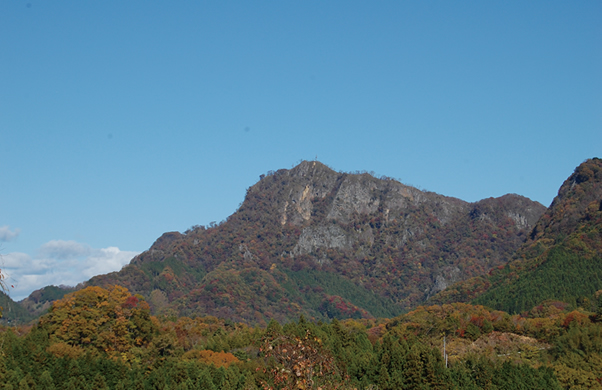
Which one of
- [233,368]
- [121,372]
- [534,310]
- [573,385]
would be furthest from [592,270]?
[121,372]

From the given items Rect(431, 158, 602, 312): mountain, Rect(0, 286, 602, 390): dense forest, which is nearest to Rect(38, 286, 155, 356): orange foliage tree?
Rect(0, 286, 602, 390): dense forest

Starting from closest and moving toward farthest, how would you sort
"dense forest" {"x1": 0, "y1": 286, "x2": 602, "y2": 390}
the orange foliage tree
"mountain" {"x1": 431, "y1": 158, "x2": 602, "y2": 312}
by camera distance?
"dense forest" {"x1": 0, "y1": 286, "x2": 602, "y2": 390}, the orange foliage tree, "mountain" {"x1": 431, "y1": 158, "x2": 602, "y2": 312}

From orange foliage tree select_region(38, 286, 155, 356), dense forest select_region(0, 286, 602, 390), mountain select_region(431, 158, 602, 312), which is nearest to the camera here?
dense forest select_region(0, 286, 602, 390)

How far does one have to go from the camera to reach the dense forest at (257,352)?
3081 inches

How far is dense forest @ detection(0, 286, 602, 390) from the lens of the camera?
78.2m

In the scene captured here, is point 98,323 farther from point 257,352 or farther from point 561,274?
point 561,274

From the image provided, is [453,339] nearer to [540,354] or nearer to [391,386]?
[540,354]

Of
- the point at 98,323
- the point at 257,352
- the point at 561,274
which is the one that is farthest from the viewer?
the point at 561,274

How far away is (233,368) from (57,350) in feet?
89.9

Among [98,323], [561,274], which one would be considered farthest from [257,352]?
[561,274]

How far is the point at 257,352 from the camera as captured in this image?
4134 inches

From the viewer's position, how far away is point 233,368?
273ft

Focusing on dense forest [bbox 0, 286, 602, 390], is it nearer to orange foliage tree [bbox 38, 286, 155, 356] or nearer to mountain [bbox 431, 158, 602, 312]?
orange foliage tree [bbox 38, 286, 155, 356]

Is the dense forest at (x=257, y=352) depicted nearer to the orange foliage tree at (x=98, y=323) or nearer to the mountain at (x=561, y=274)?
the orange foliage tree at (x=98, y=323)
